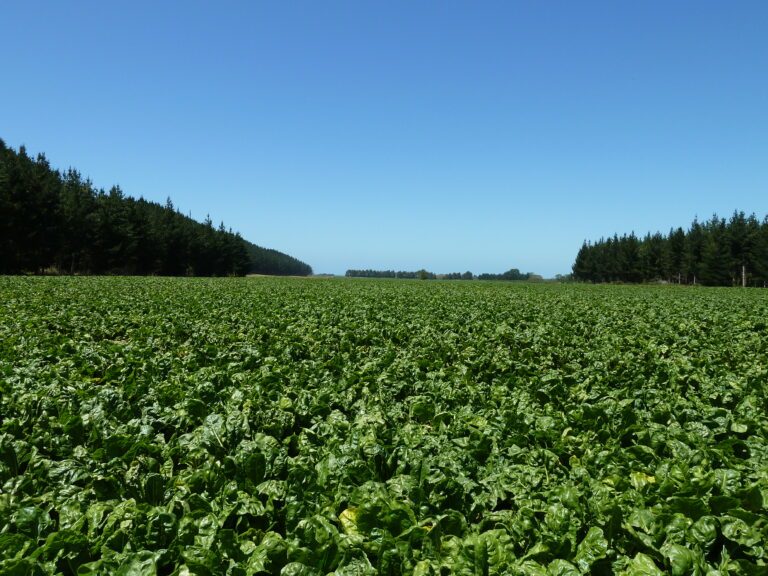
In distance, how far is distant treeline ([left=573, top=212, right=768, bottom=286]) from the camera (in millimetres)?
86562

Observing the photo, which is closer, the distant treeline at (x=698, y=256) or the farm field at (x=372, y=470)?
the farm field at (x=372, y=470)

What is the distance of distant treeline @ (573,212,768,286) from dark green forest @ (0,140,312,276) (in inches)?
3844

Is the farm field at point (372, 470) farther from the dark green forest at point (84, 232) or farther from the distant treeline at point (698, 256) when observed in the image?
the distant treeline at point (698, 256)

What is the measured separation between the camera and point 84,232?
65750 millimetres

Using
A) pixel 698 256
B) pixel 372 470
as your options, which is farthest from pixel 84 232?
pixel 698 256

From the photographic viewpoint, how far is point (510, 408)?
19.5ft

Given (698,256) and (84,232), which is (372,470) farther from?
(698,256)

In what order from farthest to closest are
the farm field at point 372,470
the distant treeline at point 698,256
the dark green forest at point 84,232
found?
the distant treeline at point 698,256
the dark green forest at point 84,232
the farm field at point 372,470

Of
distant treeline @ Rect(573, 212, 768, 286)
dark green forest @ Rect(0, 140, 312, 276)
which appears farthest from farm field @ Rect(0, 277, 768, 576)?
distant treeline @ Rect(573, 212, 768, 286)

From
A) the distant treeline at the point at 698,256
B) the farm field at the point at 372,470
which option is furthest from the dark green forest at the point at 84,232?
the distant treeline at the point at 698,256

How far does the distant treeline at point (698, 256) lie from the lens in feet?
284

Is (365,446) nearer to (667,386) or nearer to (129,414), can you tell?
(129,414)

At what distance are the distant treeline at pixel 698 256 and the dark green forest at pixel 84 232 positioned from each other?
97.6 meters

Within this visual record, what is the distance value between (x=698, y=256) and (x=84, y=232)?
111729 millimetres
